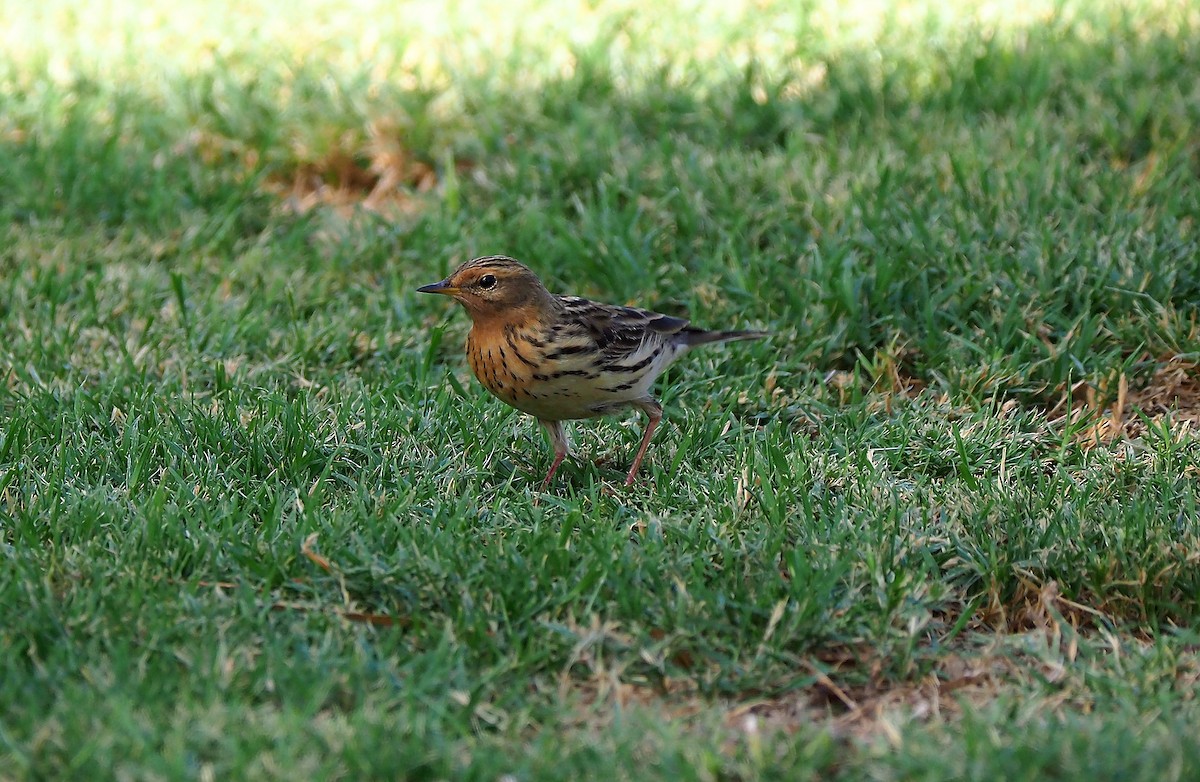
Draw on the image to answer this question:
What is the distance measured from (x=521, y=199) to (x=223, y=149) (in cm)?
178

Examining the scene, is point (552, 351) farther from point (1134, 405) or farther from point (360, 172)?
point (360, 172)

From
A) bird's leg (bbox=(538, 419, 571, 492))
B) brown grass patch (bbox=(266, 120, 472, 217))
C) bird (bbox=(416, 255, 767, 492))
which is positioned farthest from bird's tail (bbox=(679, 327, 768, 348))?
brown grass patch (bbox=(266, 120, 472, 217))

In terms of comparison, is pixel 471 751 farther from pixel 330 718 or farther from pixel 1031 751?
→ pixel 1031 751

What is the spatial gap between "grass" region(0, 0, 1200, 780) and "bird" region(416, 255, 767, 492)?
0.80 feet

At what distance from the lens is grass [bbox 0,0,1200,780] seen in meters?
3.62

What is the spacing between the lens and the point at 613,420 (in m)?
5.57

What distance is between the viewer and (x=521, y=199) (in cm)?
708

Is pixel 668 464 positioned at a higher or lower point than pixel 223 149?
lower

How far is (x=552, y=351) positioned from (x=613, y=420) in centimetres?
82

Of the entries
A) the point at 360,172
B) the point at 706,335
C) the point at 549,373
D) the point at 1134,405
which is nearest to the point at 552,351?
the point at 549,373

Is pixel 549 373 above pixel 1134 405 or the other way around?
above

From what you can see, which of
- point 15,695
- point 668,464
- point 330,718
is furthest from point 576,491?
point 15,695

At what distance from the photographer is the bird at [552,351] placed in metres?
4.81

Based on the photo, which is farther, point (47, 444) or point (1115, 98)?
point (1115, 98)
